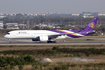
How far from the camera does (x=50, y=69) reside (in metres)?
20.9

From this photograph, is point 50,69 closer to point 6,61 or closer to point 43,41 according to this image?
point 6,61

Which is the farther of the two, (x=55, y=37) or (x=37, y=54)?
(x=55, y=37)

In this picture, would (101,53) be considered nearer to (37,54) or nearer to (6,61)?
(37,54)

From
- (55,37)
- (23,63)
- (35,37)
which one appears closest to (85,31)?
(55,37)

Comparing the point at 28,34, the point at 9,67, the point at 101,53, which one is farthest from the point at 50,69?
the point at 28,34

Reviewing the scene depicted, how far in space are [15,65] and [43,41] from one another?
36441 mm

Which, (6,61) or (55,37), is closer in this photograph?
(6,61)

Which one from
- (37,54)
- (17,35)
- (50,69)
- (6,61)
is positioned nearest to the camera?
(50,69)

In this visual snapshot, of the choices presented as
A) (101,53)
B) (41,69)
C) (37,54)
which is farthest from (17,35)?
(41,69)

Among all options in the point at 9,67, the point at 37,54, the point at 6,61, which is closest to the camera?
the point at 9,67

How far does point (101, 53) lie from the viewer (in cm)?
3544

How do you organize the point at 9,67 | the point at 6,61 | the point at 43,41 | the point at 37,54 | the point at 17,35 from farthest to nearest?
the point at 43,41, the point at 17,35, the point at 37,54, the point at 6,61, the point at 9,67

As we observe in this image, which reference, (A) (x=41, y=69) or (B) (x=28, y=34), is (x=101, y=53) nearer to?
(A) (x=41, y=69)

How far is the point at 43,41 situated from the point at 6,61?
35.7m
